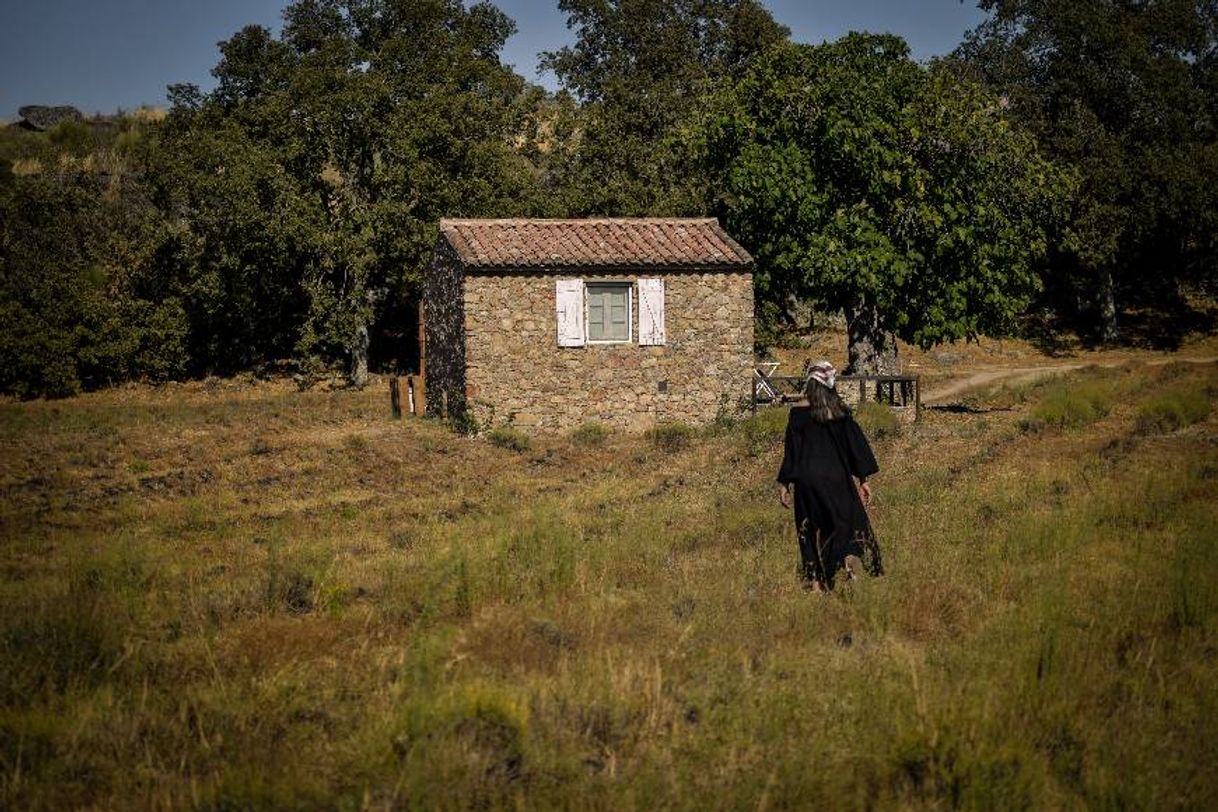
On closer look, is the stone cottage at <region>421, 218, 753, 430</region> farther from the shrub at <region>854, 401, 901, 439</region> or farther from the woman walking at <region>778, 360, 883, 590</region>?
the woman walking at <region>778, 360, 883, 590</region>

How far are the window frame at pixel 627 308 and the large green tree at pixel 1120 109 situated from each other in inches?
794

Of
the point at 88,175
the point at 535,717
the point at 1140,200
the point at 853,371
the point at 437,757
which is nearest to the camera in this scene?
the point at 437,757

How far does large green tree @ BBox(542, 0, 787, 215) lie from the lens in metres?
33.2

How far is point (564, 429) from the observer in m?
21.4

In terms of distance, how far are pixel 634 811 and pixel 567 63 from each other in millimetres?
41156

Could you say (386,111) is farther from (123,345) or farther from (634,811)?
(634,811)

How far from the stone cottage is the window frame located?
2cm

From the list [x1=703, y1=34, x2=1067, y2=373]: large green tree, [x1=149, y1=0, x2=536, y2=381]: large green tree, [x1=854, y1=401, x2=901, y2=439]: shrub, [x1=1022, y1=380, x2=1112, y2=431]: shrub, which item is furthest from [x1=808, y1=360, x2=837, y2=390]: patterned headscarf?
[x1=149, y1=0, x2=536, y2=381]: large green tree

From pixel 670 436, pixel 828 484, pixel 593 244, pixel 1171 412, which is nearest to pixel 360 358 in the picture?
pixel 593 244

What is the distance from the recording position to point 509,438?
20062 mm

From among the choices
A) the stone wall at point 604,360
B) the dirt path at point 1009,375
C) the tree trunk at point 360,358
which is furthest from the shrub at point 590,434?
the tree trunk at point 360,358

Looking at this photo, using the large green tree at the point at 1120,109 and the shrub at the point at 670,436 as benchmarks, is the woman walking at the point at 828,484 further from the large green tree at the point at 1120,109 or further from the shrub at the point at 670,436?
the large green tree at the point at 1120,109

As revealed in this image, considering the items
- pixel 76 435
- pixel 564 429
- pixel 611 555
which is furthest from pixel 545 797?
pixel 76 435

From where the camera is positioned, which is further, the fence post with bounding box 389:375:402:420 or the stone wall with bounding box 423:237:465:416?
the fence post with bounding box 389:375:402:420
